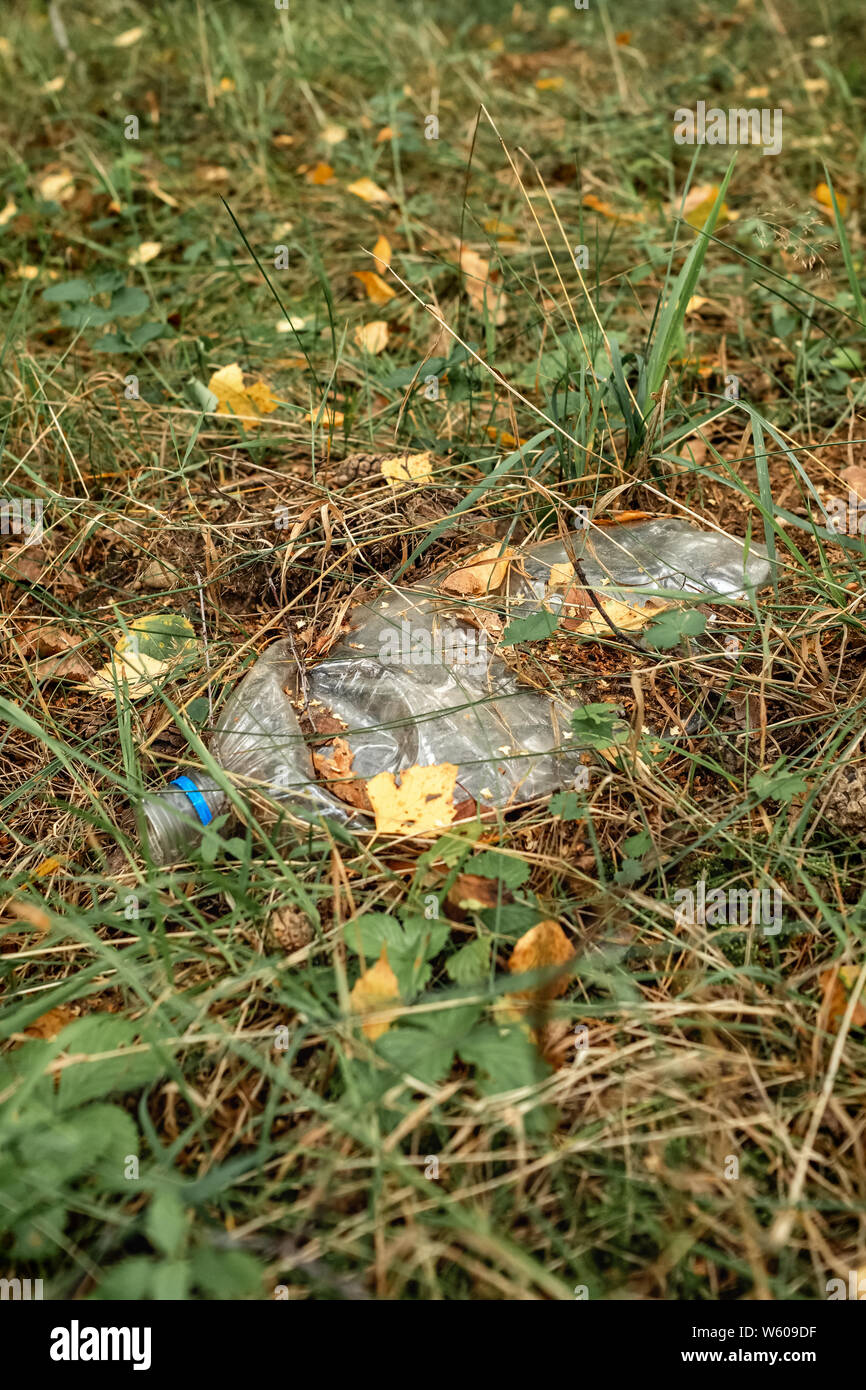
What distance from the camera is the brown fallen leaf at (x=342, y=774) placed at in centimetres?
147

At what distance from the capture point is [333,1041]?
3.76 ft

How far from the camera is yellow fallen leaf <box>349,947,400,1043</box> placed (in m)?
1.18

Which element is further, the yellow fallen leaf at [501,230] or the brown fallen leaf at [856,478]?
the yellow fallen leaf at [501,230]

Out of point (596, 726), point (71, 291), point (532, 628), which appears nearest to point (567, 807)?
point (596, 726)

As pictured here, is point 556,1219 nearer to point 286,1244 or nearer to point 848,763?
point 286,1244

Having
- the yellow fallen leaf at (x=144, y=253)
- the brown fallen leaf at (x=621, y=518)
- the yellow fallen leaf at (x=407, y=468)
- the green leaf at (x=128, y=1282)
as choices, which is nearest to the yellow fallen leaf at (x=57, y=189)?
the yellow fallen leaf at (x=144, y=253)

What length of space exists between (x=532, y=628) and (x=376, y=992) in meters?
0.63

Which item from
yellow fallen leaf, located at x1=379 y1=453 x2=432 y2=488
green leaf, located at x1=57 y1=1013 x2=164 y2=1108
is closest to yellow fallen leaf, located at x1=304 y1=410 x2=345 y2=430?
yellow fallen leaf, located at x1=379 y1=453 x2=432 y2=488

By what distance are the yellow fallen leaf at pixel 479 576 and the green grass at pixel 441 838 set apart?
8cm

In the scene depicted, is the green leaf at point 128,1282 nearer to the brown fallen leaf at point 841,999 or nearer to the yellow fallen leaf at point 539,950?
the yellow fallen leaf at point 539,950

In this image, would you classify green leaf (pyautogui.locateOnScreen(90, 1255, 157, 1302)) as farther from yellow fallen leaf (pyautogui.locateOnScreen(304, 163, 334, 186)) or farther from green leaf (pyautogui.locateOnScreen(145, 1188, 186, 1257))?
yellow fallen leaf (pyautogui.locateOnScreen(304, 163, 334, 186))

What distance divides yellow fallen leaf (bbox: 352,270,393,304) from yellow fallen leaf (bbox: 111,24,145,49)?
188cm

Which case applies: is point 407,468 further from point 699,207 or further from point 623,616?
point 699,207
